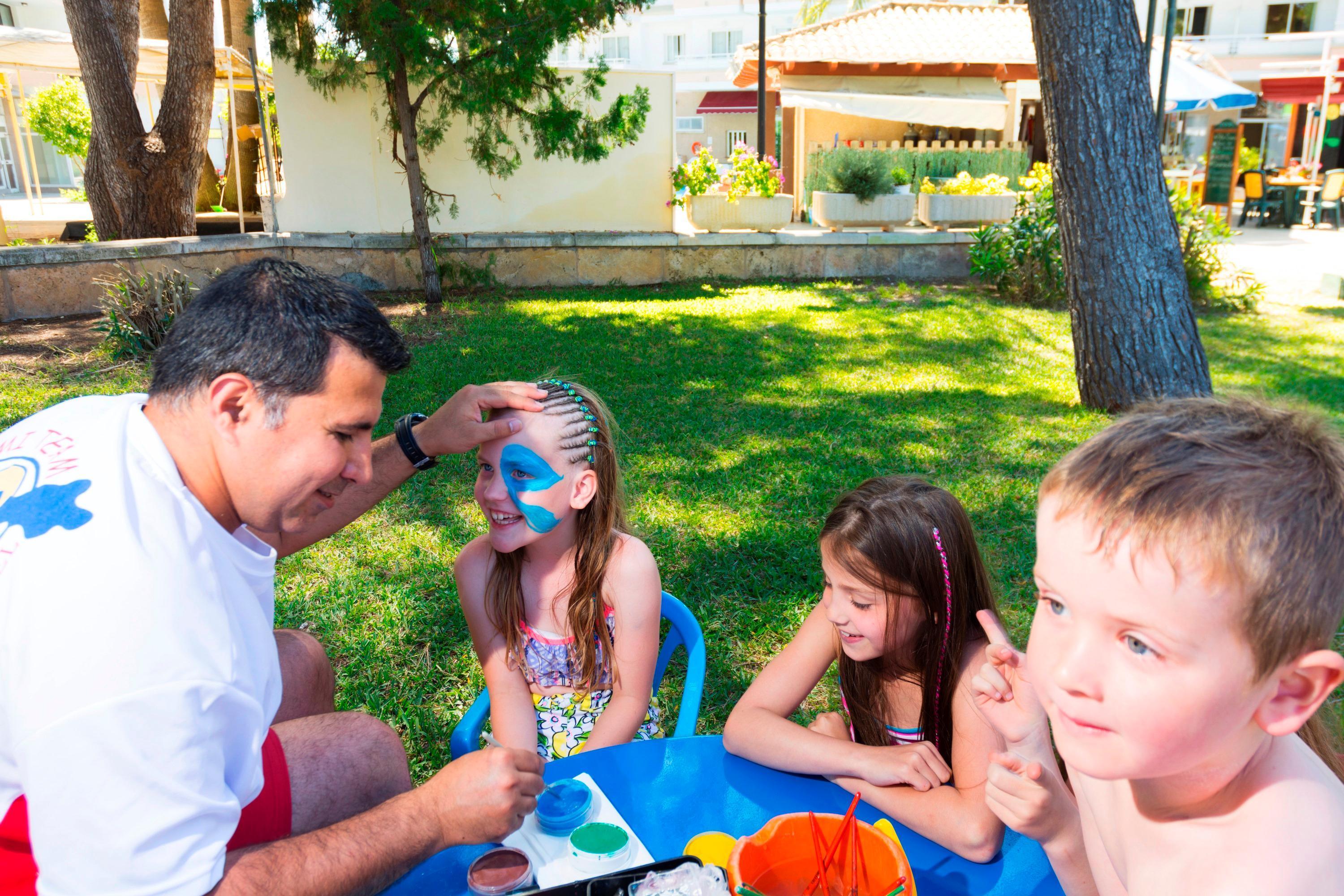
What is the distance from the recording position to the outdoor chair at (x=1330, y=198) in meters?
17.4

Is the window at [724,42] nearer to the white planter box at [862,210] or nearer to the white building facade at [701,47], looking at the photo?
the white building facade at [701,47]

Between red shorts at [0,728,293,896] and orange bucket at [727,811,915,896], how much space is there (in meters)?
0.78

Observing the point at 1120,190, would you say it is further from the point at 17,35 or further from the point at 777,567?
the point at 17,35

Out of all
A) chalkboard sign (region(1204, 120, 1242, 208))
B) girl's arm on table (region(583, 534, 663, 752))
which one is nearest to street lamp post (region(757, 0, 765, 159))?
girl's arm on table (region(583, 534, 663, 752))

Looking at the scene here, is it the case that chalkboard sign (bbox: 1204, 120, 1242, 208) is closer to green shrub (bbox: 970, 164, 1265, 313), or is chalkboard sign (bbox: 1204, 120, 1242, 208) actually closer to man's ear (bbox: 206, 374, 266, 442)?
green shrub (bbox: 970, 164, 1265, 313)

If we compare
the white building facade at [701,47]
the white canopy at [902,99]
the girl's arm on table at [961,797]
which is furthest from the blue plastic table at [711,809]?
the white building facade at [701,47]

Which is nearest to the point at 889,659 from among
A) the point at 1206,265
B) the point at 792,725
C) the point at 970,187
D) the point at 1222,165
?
the point at 792,725

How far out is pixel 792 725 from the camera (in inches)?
72.1

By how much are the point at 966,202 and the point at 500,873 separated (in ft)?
39.7

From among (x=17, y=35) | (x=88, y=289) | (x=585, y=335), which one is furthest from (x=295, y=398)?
(x=17, y=35)

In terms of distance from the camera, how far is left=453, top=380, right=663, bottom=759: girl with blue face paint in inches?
91.5

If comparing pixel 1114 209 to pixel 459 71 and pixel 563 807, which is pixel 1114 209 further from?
pixel 459 71

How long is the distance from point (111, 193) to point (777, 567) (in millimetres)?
8919

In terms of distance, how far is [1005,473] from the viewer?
494cm
